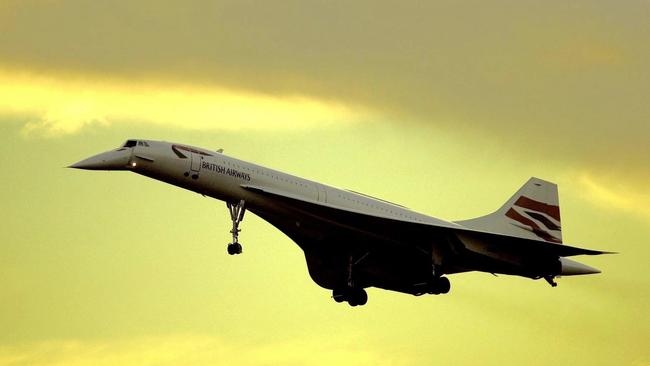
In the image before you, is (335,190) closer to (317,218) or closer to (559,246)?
(317,218)

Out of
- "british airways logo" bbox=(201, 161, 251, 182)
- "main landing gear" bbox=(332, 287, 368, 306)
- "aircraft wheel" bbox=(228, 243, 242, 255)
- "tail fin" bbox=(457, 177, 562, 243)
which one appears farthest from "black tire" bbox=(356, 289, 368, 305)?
"aircraft wheel" bbox=(228, 243, 242, 255)

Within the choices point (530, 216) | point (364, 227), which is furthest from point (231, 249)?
point (530, 216)

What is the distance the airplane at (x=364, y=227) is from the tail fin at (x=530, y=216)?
39 millimetres

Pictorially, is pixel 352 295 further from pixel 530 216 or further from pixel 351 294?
pixel 530 216

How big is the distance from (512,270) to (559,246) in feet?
7.12

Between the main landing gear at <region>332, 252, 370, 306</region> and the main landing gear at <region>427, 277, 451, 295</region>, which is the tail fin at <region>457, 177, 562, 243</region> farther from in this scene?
the main landing gear at <region>332, 252, 370, 306</region>

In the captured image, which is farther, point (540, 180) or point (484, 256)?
point (540, 180)

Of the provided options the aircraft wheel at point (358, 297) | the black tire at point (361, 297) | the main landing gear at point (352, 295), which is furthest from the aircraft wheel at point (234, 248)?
the black tire at point (361, 297)

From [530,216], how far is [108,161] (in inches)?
708

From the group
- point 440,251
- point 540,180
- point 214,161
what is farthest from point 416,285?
point 214,161

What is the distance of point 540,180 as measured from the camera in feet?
201

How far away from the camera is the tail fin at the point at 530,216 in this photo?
198 ft

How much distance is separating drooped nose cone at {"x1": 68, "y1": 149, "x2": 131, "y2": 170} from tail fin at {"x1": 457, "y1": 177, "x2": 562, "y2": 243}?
15237mm

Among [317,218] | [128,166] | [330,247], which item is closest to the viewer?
[128,166]
